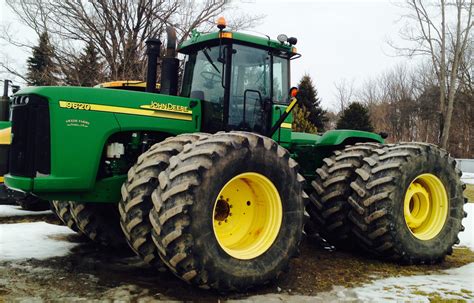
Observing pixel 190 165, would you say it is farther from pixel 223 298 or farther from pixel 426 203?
pixel 426 203

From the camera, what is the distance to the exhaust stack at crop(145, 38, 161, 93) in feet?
18.9

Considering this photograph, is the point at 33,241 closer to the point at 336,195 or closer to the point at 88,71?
the point at 336,195

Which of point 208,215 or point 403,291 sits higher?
point 208,215

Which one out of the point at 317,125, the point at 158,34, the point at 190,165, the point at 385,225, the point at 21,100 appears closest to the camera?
the point at 190,165

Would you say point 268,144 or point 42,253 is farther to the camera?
point 42,253

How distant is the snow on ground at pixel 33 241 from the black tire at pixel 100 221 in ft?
1.44

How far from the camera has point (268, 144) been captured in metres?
4.38

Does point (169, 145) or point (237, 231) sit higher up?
point (169, 145)

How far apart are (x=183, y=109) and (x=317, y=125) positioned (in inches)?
1044

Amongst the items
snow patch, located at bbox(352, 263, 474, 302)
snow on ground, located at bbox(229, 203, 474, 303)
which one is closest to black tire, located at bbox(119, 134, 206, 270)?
snow on ground, located at bbox(229, 203, 474, 303)

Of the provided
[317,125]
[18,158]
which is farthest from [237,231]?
[317,125]

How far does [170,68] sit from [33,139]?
2.11 metres

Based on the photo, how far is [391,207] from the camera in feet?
16.8

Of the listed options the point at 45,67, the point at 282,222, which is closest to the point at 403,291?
the point at 282,222
